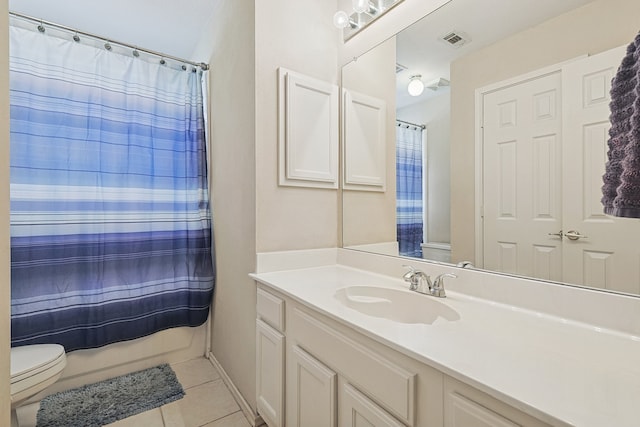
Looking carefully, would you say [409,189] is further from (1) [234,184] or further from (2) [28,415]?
(2) [28,415]

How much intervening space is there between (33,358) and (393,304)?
1.73 meters

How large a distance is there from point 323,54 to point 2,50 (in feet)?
4.70

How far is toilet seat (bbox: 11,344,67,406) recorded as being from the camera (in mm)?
1251

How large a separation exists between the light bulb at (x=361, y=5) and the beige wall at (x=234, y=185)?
0.54 meters

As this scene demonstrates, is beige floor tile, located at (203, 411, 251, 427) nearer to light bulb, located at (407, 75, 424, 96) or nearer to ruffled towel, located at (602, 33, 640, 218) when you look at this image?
ruffled towel, located at (602, 33, 640, 218)

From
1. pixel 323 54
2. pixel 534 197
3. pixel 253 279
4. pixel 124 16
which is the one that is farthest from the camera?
pixel 124 16

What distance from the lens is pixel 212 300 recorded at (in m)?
2.12

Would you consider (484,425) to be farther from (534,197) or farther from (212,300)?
(212,300)

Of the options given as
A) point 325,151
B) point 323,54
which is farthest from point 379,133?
point 323,54

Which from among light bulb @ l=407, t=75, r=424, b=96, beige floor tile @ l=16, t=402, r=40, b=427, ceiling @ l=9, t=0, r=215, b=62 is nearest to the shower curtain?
light bulb @ l=407, t=75, r=424, b=96

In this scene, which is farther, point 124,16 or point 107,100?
point 124,16

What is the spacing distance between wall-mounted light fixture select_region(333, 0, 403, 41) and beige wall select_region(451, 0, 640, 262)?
1.89 ft

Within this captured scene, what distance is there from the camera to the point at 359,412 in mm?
823

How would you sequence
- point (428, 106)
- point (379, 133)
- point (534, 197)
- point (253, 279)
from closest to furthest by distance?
point (534, 197)
point (428, 106)
point (253, 279)
point (379, 133)
